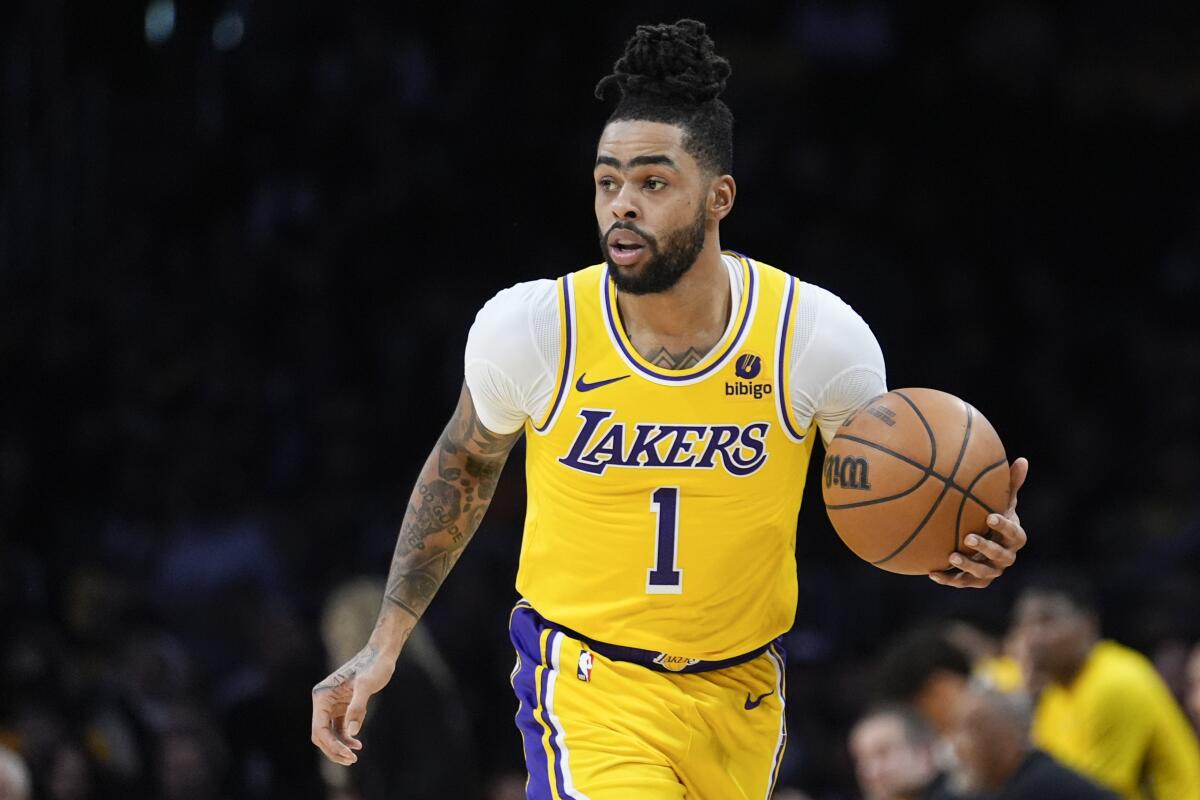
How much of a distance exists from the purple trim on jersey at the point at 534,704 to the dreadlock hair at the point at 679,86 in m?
1.18

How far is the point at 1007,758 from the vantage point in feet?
19.1

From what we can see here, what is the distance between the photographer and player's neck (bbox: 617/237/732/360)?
4.13 meters

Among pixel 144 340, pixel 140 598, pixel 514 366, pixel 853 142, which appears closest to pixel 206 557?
pixel 140 598

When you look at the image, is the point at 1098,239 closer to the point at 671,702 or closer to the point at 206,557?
the point at 206,557

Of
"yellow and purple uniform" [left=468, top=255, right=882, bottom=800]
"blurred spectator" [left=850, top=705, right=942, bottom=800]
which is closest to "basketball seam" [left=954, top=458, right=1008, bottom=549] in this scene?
"yellow and purple uniform" [left=468, top=255, right=882, bottom=800]

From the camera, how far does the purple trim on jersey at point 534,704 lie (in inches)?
161

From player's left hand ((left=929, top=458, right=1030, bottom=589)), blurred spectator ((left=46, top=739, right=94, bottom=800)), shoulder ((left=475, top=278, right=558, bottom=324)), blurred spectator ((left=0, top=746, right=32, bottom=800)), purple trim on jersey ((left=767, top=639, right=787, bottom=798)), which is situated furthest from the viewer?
blurred spectator ((left=46, top=739, right=94, bottom=800))

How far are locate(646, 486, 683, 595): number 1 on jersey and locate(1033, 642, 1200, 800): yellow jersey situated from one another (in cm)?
331

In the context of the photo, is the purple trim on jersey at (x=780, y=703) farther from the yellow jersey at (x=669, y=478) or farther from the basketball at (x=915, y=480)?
the basketball at (x=915, y=480)

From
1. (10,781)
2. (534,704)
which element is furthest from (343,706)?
(10,781)

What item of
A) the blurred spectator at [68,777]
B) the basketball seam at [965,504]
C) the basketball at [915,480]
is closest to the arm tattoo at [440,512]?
the basketball at [915,480]

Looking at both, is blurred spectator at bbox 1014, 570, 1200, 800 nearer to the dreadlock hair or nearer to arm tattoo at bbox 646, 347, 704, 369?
arm tattoo at bbox 646, 347, 704, 369

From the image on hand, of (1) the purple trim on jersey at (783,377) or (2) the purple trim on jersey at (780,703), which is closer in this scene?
(1) the purple trim on jersey at (783,377)

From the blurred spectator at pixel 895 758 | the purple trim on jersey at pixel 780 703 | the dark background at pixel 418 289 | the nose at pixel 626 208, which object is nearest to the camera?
the nose at pixel 626 208
